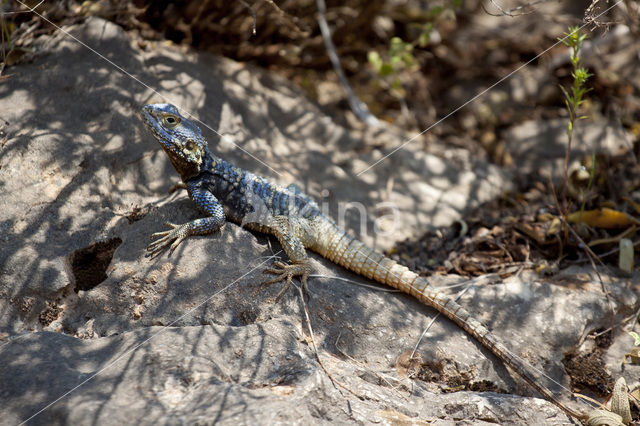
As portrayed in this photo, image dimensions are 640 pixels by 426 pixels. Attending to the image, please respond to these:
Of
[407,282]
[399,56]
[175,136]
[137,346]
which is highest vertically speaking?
[175,136]

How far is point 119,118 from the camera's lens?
485cm

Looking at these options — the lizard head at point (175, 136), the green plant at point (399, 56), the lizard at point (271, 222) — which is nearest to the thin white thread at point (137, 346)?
the lizard at point (271, 222)

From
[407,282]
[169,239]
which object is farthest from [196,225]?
[407,282]

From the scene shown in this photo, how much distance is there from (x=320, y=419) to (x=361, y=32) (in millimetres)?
6257

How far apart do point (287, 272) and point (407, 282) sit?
1025 millimetres

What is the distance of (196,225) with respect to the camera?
409 centimetres

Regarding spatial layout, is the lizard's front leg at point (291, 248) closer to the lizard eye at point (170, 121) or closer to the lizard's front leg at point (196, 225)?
the lizard's front leg at point (196, 225)

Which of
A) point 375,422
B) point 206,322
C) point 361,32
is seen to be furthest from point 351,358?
point 361,32

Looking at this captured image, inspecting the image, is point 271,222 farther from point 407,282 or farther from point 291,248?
point 407,282

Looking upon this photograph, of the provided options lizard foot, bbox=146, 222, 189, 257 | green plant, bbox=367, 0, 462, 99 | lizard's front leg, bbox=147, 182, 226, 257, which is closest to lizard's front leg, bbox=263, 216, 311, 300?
lizard's front leg, bbox=147, 182, 226, 257

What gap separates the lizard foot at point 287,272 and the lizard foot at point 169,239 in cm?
71

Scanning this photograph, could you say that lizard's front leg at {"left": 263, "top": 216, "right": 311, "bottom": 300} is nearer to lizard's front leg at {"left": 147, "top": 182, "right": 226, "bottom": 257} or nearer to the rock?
the rock

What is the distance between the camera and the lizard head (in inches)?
168

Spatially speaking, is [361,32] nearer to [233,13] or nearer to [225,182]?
[233,13]
